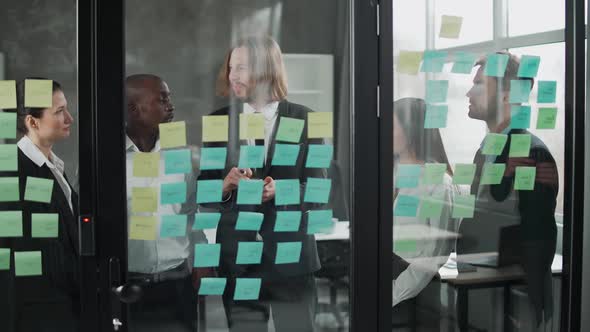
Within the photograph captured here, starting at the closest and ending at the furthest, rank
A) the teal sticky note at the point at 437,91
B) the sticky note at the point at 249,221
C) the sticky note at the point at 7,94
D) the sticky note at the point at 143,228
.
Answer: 1. the sticky note at the point at 7,94
2. the sticky note at the point at 143,228
3. the sticky note at the point at 249,221
4. the teal sticky note at the point at 437,91

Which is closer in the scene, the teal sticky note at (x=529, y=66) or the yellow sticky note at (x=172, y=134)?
the yellow sticky note at (x=172, y=134)

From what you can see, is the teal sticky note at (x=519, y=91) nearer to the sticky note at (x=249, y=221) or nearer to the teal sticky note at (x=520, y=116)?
the teal sticky note at (x=520, y=116)

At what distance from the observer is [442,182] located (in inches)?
99.2

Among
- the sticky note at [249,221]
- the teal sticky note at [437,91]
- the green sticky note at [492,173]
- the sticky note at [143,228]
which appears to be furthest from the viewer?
the green sticky note at [492,173]

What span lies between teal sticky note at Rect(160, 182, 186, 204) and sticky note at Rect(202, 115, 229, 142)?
0.18 meters

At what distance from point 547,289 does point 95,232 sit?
1.79m

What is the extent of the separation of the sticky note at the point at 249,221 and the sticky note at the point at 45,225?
62cm

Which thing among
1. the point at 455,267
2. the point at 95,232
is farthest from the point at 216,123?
the point at 455,267

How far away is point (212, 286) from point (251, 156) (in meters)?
0.48

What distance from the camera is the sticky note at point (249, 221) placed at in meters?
2.35

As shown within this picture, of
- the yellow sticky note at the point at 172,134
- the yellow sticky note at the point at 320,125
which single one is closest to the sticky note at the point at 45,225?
the yellow sticky note at the point at 172,134

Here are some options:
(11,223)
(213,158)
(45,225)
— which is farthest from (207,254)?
(11,223)

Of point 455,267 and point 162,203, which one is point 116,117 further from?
point 455,267

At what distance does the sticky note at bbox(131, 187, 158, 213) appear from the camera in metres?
2.24
